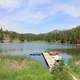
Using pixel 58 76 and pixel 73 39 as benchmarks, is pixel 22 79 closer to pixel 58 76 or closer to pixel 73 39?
pixel 58 76

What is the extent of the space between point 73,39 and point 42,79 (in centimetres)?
16568

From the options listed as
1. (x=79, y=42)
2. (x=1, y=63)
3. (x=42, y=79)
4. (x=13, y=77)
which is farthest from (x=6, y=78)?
(x=79, y=42)

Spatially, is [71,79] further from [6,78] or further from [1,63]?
[1,63]

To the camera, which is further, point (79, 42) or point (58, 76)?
point (79, 42)

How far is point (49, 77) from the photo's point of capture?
823 inches

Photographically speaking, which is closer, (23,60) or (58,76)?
(58,76)

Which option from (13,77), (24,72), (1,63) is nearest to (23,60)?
(1,63)

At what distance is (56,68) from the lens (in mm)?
22672

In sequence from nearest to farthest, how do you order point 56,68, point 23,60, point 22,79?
point 22,79 < point 56,68 < point 23,60

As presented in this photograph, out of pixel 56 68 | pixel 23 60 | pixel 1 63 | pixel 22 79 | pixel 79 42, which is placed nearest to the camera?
pixel 22 79

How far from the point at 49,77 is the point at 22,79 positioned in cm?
252

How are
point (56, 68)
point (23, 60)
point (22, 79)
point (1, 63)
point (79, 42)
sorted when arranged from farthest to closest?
point (79, 42)
point (23, 60)
point (1, 63)
point (56, 68)
point (22, 79)

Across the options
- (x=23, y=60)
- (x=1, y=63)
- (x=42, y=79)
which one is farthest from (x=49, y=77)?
(x=23, y=60)

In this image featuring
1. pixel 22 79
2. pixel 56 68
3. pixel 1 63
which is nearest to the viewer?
pixel 22 79
